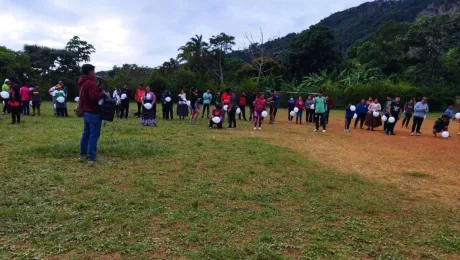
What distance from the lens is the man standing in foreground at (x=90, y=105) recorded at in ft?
21.7

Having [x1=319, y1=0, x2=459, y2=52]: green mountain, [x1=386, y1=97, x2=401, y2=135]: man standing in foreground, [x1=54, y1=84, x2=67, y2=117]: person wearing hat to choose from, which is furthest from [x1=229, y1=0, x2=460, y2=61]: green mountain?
[x1=386, y1=97, x2=401, y2=135]: man standing in foreground

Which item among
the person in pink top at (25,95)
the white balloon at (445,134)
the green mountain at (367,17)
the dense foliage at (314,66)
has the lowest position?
the white balloon at (445,134)

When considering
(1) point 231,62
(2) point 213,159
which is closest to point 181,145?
(2) point 213,159

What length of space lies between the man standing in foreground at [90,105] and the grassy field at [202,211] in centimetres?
44

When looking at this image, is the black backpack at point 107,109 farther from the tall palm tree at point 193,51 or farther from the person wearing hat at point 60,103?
the tall palm tree at point 193,51

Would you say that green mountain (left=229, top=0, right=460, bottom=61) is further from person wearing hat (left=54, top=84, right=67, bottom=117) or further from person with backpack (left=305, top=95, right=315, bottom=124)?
person wearing hat (left=54, top=84, right=67, bottom=117)

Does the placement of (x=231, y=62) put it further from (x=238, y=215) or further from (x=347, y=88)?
(x=238, y=215)

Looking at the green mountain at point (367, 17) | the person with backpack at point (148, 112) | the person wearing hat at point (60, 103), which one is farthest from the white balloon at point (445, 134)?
the green mountain at point (367, 17)

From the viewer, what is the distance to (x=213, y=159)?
25.7 feet

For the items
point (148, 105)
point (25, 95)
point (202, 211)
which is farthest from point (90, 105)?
point (25, 95)

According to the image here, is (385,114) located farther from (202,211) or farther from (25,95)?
(25,95)

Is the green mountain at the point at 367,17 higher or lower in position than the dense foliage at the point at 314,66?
higher

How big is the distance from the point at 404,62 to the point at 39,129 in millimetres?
41781

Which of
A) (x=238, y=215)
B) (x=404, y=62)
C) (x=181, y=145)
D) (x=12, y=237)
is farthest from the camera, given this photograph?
(x=404, y=62)
